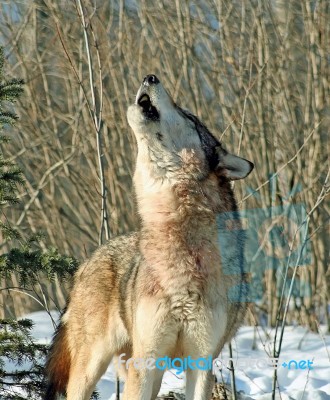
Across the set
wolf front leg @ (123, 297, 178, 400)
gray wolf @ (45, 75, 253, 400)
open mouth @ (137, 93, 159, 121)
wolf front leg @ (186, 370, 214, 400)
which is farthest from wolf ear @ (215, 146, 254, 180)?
wolf front leg @ (186, 370, 214, 400)

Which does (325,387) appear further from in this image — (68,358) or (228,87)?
(228,87)

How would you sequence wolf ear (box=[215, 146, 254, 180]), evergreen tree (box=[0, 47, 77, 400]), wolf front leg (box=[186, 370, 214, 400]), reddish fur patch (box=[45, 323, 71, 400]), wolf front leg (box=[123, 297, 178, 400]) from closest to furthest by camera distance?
wolf front leg (box=[123, 297, 178, 400]) < wolf front leg (box=[186, 370, 214, 400]) < wolf ear (box=[215, 146, 254, 180]) < evergreen tree (box=[0, 47, 77, 400]) < reddish fur patch (box=[45, 323, 71, 400])

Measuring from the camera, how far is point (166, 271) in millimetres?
3947

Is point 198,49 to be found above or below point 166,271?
above

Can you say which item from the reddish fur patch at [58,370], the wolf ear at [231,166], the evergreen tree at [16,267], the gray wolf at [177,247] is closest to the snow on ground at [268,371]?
the gray wolf at [177,247]

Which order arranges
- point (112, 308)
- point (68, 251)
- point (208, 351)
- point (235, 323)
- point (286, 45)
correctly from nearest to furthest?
point (208, 351)
point (235, 323)
point (112, 308)
point (286, 45)
point (68, 251)

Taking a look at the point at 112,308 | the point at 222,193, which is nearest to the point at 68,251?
the point at 112,308

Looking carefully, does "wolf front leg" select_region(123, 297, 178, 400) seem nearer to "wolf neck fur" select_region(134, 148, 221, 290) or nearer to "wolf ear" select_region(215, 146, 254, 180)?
"wolf neck fur" select_region(134, 148, 221, 290)

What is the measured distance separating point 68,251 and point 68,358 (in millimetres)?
4677

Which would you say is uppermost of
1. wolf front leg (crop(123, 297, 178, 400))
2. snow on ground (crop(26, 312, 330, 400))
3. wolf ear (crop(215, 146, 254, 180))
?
wolf ear (crop(215, 146, 254, 180))

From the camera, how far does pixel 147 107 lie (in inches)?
159

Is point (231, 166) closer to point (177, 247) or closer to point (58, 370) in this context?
point (177, 247)

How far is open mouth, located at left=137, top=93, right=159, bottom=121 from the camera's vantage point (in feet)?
13.2

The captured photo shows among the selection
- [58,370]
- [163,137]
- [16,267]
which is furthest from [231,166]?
[58,370]
